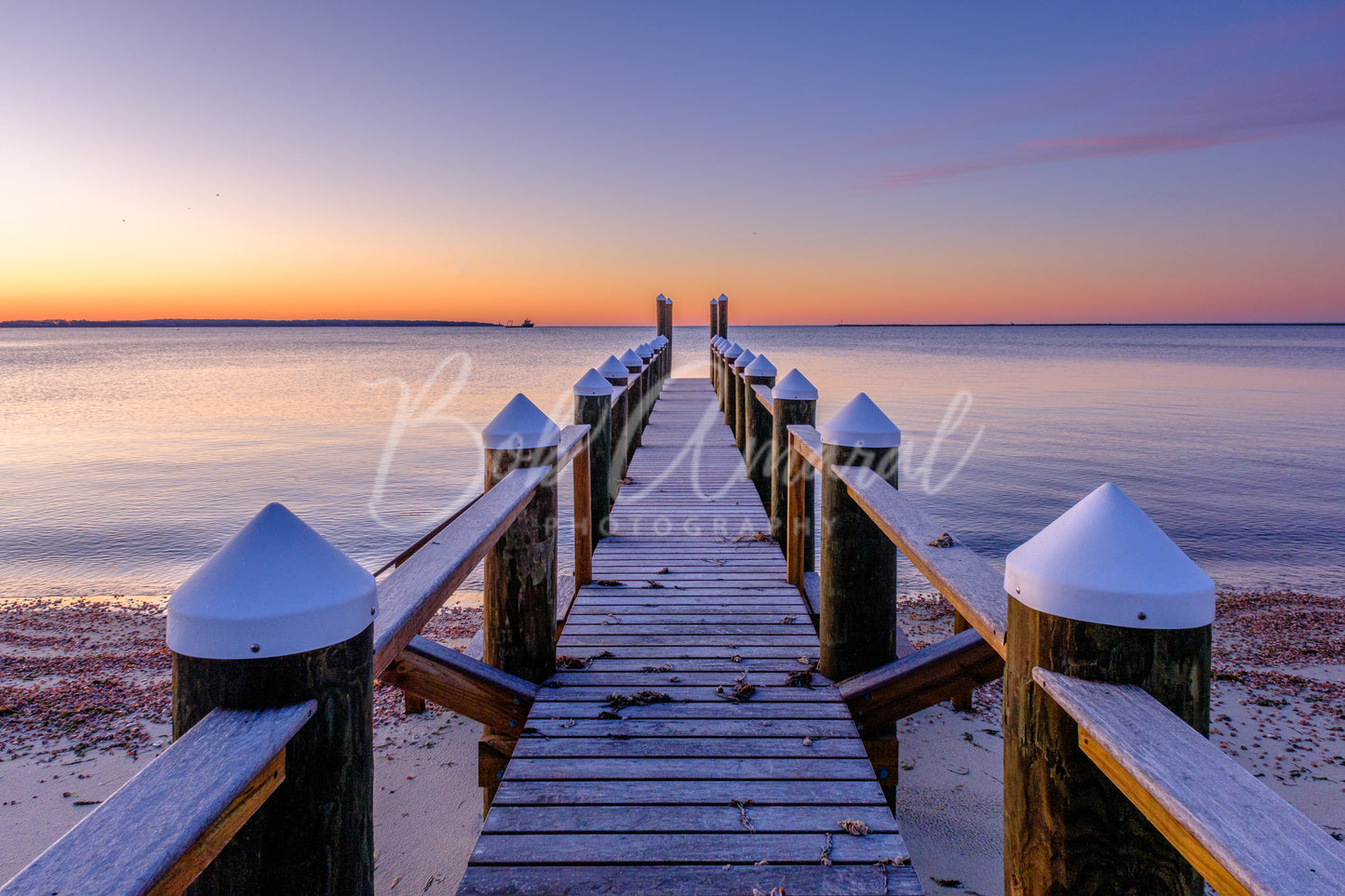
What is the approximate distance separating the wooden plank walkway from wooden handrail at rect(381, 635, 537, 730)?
142 mm

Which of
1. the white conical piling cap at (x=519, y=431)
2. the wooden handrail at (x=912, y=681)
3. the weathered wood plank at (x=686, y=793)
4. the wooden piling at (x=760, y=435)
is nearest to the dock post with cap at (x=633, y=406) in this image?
the wooden piling at (x=760, y=435)

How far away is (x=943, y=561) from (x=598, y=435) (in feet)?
14.2

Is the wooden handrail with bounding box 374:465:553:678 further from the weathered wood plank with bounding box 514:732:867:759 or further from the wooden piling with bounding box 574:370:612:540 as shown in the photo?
the wooden piling with bounding box 574:370:612:540

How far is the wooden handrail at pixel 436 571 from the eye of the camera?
1.82m

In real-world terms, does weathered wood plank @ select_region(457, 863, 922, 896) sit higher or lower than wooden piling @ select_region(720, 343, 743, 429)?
lower

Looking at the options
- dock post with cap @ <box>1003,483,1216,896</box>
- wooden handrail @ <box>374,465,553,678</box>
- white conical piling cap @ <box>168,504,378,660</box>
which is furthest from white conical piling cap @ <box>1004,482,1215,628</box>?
wooden handrail @ <box>374,465,553,678</box>

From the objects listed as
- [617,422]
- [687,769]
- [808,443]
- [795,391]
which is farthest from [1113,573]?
A: [617,422]

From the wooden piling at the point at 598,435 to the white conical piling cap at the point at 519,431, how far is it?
238 centimetres

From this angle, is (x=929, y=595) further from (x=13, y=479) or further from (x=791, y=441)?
(x=13, y=479)

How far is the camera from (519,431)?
144 inches

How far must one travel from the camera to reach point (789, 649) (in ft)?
13.5

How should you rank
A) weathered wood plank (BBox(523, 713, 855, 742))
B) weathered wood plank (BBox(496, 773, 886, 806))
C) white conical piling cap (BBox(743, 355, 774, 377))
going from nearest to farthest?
weathered wood plank (BBox(496, 773, 886, 806))
weathered wood plank (BBox(523, 713, 855, 742))
white conical piling cap (BBox(743, 355, 774, 377))

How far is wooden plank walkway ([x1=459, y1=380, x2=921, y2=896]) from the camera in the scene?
236 centimetres

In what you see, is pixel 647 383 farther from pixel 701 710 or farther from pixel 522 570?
pixel 701 710
